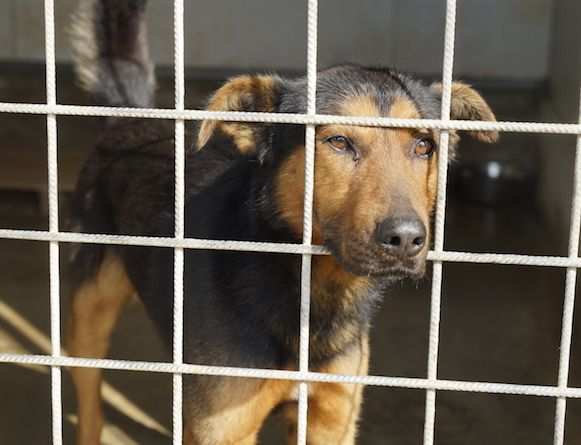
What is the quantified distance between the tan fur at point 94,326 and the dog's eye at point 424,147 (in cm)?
177

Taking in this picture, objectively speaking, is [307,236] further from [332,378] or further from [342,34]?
[342,34]

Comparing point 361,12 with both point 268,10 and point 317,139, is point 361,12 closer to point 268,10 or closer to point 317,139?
point 268,10

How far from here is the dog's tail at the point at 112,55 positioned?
4512 mm

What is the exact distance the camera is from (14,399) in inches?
188

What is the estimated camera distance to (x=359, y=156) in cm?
288

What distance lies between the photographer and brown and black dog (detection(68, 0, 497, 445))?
9.13ft

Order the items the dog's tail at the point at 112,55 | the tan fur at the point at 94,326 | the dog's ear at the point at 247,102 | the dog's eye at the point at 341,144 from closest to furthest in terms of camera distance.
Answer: the dog's eye at the point at 341,144 → the dog's ear at the point at 247,102 → the tan fur at the point at 94,326 → the dog's tail at the point at 112,55

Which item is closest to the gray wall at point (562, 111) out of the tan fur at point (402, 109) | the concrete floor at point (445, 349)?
the concrete floor at point (445, 349)

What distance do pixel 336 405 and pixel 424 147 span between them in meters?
1.02

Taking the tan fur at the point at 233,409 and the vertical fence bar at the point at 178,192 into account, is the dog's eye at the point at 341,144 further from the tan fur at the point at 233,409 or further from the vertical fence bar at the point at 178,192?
the tan fur at the point at 233,409

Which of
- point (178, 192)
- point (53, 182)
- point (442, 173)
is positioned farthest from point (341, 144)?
point (53, 182)

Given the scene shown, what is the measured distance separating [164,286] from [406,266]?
136 cm

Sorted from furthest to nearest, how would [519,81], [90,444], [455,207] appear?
[519,81] → [455,207] → [90,444]

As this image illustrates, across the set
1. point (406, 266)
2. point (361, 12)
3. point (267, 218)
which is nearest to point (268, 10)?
point (361, 12)
